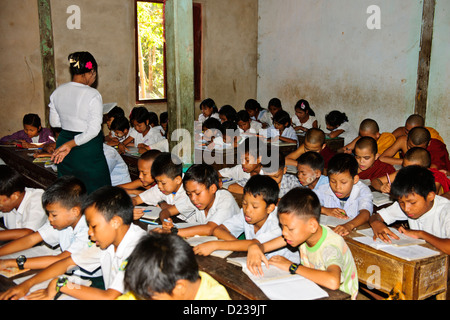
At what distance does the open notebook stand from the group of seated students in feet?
0.11

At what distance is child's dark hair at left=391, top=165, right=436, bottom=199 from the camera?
7.85ft

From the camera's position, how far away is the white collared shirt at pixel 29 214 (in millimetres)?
2598

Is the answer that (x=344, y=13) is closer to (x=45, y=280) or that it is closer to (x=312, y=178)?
(x=312, y=178)

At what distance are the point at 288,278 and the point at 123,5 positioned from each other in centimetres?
657

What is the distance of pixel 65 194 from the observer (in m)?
2.30

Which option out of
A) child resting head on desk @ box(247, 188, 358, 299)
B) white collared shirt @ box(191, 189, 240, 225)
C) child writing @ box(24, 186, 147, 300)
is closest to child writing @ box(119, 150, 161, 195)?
white collared shirt @ box(191, 189, 240, 225)

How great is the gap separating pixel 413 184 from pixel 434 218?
29cm

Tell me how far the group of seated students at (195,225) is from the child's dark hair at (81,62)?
807mm

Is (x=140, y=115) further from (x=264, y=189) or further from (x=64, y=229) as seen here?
(x=264, y=189)

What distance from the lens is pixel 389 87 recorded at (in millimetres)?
6402

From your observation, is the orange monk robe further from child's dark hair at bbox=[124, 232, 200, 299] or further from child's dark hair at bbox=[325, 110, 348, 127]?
child's dark hair at bbox=[124, 232, 200, 299]

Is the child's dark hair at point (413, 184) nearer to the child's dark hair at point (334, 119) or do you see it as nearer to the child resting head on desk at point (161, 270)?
the child resting head on desk at point (161, 270)

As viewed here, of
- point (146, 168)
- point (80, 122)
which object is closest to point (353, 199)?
point (146, 168)
